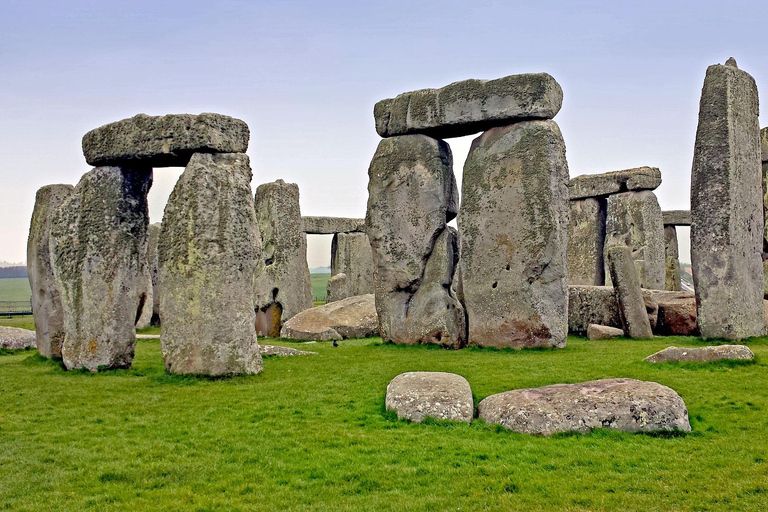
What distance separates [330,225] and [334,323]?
11.3 m

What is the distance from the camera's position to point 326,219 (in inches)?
1059

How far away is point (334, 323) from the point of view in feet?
52.4

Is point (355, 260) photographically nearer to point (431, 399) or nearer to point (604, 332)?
point (604, 332)

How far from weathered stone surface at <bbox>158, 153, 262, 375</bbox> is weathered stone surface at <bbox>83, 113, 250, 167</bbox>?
21 cm

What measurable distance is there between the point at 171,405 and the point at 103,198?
3614 mm

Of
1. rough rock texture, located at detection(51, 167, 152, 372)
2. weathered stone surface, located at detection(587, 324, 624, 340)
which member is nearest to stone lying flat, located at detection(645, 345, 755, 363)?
weathered stone surface, located at detection(587, 324, 624, 340)

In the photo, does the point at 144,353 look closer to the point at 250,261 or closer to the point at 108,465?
the point at 250,261

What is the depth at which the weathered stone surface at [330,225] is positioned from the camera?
2641 cm

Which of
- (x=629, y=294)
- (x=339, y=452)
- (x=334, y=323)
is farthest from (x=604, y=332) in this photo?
(x=339, y=452)

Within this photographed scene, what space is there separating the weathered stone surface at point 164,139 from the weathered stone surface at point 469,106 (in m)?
4.52

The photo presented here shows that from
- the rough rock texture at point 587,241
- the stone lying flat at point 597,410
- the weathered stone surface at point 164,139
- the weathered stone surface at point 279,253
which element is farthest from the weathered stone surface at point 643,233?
the stone lying flat at point 597,410

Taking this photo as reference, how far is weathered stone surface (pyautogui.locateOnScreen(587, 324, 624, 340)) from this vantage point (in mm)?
14023

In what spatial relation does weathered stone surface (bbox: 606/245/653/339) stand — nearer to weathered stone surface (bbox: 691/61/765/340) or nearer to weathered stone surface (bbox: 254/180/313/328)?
weathered stone surface (bbox: 691/61/765/340)

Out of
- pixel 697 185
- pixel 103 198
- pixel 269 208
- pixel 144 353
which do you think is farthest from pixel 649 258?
pixel 103 198
